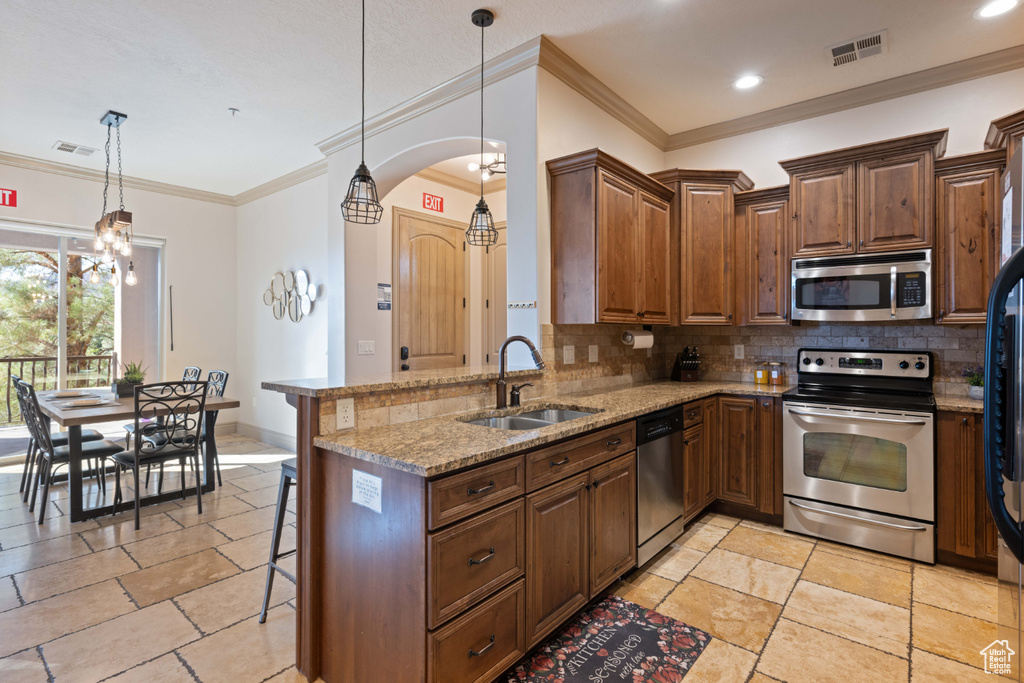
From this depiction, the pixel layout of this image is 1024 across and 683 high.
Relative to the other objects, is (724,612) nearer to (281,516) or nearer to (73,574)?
(281,516)

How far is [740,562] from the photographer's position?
Result: 2.85 m

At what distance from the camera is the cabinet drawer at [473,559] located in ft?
5.04

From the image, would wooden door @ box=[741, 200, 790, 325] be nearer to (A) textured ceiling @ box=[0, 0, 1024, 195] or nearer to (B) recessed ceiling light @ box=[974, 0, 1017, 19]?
(A) textured ceiling @ box=[0, 0, 1024, 195]

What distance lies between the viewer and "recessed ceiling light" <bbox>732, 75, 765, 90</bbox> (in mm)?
3428

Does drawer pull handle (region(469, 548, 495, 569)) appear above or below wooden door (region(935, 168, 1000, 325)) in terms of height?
below

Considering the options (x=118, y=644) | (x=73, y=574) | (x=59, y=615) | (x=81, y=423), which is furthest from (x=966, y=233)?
(x=81, y=423)

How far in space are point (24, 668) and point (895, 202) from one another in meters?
4.89

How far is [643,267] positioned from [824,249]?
3.93 ft

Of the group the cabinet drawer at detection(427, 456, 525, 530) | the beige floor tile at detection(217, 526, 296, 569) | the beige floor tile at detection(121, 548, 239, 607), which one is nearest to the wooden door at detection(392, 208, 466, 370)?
the beige floor tile at detection(217, 526, 296, 569)

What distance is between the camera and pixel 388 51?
308cm

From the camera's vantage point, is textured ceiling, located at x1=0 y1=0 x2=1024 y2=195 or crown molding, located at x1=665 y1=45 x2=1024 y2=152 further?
crown molding, located at x1=665 y1=45 x2=1024 y2=152

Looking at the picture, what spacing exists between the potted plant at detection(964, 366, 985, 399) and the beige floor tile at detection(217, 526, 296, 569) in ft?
13.4

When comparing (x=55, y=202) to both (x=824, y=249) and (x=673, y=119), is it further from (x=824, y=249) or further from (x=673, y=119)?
(x=824, y=249)

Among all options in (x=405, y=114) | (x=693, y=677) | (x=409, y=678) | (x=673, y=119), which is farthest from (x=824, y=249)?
(x=409, y=678)
